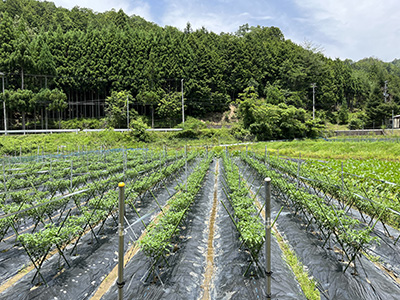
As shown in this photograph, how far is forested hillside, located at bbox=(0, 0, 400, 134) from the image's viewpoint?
3228 cm

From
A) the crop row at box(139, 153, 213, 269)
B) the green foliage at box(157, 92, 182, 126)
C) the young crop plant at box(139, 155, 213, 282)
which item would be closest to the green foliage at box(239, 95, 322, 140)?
the green foliage at box(157, 92, 182, 126)

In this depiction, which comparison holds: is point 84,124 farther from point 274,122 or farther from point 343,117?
point 343,117

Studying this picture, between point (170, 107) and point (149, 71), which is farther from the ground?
point (149, 71)

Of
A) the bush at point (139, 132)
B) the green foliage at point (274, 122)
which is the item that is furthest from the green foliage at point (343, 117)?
the bush at point (139, 132)

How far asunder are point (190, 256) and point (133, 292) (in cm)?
120

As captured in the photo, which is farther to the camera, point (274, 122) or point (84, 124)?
point (84, 124)

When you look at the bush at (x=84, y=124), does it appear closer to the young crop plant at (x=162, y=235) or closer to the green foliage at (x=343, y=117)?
the young crop plant at (x=162, y=235)

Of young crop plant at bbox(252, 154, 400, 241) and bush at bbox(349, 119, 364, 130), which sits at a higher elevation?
bush at bbox(349, 119, 364, 130)

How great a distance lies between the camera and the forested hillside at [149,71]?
32.3m

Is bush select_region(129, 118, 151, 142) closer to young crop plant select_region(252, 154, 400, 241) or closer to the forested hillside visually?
the forested hillside

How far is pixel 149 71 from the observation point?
1535 inches

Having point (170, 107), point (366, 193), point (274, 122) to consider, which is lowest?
point (366, 193)

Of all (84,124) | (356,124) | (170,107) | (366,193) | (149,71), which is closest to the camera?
(366,193)

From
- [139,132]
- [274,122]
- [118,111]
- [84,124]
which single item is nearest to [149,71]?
[118,111]
